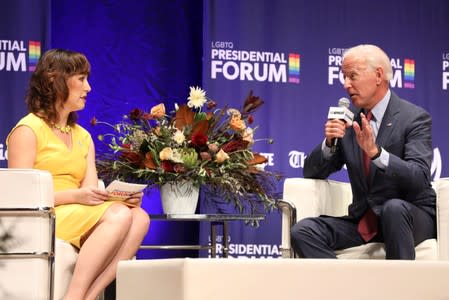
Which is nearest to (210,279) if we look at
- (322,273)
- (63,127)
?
(322,273)

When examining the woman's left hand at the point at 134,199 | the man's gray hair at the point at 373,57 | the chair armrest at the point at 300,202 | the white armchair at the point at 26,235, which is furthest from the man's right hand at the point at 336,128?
the white armchair at the point at 26,235

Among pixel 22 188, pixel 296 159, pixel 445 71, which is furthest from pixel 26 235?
pixel 445 71

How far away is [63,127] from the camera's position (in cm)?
381

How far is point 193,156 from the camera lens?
4.17 meters

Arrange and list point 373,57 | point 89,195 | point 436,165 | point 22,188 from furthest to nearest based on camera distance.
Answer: point 436,165, point 373,57, point 89,195, point 22,188

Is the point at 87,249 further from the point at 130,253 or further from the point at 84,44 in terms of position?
the point at 84,44

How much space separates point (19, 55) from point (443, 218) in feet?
10.2

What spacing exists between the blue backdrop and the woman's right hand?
1.99 m

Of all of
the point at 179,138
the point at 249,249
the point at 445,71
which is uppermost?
the point at 445,71

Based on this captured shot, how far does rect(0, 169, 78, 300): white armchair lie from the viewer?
121 inches

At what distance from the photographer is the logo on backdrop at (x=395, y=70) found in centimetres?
585

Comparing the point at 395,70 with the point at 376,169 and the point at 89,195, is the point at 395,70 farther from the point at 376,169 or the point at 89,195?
the point at 89,195

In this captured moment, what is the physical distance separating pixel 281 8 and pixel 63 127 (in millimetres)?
2519

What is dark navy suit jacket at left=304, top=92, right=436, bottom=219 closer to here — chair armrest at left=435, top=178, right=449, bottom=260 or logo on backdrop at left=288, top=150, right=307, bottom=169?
chair armrest at left=435, top=178, right=449, bottom=260
